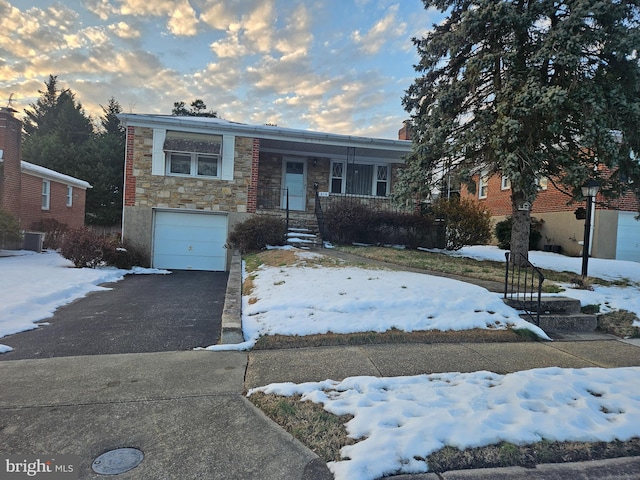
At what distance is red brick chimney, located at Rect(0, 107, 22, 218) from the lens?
51.2ft

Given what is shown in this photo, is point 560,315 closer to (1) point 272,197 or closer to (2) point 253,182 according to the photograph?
(2) point 253,182

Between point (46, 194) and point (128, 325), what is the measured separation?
17.4 metres

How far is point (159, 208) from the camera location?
13.5 meters

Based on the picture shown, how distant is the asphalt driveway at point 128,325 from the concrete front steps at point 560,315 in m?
4.95

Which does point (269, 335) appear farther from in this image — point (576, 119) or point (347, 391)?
point (576, 119)

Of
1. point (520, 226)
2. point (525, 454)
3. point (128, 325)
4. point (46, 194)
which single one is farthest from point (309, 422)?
point (46, 194)

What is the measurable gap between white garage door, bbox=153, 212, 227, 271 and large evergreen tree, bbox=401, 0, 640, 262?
7547 mm

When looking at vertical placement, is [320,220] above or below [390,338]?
above

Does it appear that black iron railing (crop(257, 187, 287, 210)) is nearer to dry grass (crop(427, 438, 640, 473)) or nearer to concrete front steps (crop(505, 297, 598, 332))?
concrete front steps (crop(505, 297, 598, 332))

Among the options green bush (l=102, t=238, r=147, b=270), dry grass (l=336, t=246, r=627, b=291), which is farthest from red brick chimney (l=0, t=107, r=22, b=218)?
dry grass (l=336, t=246, r=627, b=291)

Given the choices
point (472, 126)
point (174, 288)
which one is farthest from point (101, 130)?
point (472, 126)

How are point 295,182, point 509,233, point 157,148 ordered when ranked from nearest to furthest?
1. point 157,148
2. point 295,182
3. point 509,233

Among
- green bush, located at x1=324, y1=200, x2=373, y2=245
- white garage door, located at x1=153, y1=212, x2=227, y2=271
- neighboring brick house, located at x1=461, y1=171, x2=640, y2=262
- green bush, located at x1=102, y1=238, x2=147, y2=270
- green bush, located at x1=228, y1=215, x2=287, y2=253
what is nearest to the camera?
green bush, located at x1=102, y1=238, x2=147, y2=270

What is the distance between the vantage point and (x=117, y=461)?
95.7 inches
